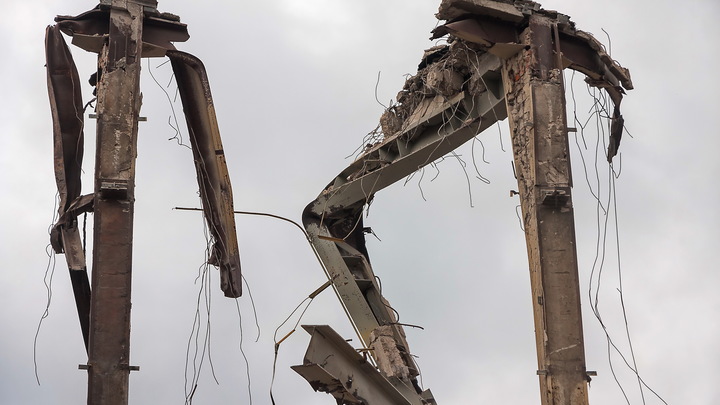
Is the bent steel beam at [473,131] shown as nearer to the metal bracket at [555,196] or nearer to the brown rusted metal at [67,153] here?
the metal bracket at [555,196]

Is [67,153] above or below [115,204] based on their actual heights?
above

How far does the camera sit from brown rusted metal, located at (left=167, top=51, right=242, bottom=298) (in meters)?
12.4

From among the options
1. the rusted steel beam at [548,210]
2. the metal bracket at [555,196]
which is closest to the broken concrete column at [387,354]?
the rusted steel beam at [548,210]

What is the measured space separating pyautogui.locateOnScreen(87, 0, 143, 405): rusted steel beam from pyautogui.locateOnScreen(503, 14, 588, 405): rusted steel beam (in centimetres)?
357

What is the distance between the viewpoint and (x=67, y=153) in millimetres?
11820

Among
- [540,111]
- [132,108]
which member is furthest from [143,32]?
[540,111]

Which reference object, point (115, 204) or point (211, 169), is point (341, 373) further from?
point (115, 204)

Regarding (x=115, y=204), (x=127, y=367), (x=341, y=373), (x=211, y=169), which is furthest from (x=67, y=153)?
(x=341, y=373)

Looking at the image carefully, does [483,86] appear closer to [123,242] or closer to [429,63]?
[429,63]

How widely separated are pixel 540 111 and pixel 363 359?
3.14 metres

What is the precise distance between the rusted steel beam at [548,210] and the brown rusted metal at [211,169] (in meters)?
3.00

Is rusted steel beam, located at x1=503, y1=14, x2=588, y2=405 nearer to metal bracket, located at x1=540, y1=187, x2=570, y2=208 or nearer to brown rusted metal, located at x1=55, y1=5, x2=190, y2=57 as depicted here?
metal bracket, located at x1=540, y1=187, x2=570, y2=208

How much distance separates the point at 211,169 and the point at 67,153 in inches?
61.0

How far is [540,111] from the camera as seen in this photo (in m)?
11.5
